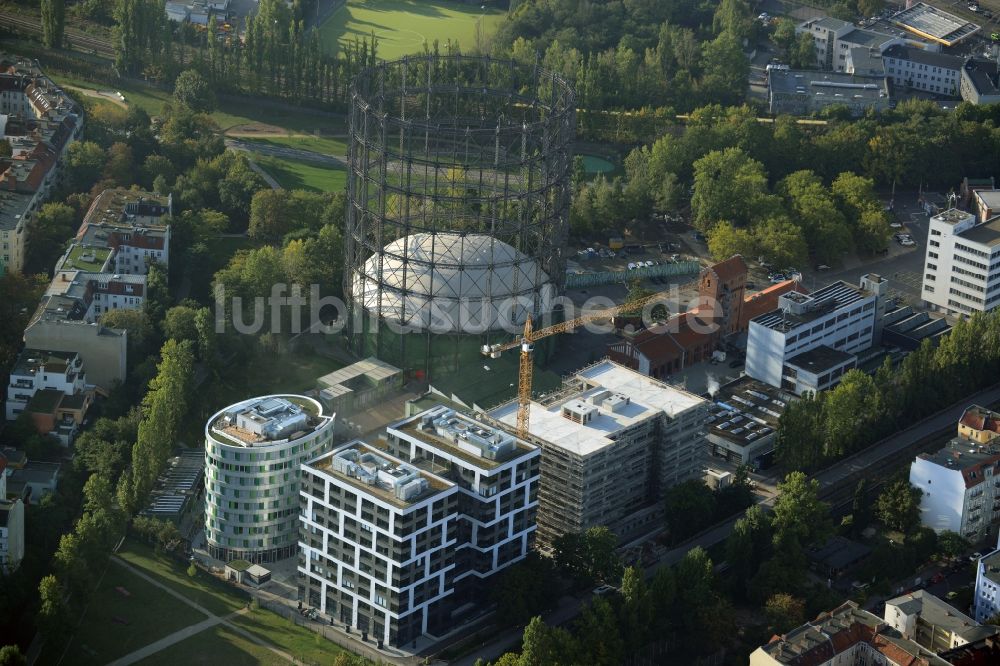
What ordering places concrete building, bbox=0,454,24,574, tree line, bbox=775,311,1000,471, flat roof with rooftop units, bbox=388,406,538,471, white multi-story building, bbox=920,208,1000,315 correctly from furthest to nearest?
1. white multi-story building, bbox=920,208,1000,315
2. tree line, bbox=775,311,1000,471
3. flat roof with rooftop units, bbox=388,406,538,471
4. concrete building, bbox=0,454,24,574

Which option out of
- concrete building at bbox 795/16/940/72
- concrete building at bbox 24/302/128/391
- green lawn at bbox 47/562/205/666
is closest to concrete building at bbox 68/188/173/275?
concrete building at bbox 24/302/128/391

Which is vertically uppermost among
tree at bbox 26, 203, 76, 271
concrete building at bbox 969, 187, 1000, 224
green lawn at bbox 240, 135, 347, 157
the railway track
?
the railway track

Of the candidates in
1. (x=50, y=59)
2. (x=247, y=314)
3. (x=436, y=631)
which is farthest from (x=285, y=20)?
(x=436, y=631)

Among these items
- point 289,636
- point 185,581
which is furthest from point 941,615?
point 185,581

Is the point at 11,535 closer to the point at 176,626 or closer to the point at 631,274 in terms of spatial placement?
the point at 176,626

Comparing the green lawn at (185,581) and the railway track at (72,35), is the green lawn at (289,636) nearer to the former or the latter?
the green lawn at (185,581)

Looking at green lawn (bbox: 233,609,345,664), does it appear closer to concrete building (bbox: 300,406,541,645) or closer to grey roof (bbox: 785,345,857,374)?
concrete building (bbox: 300,406,541,645)
